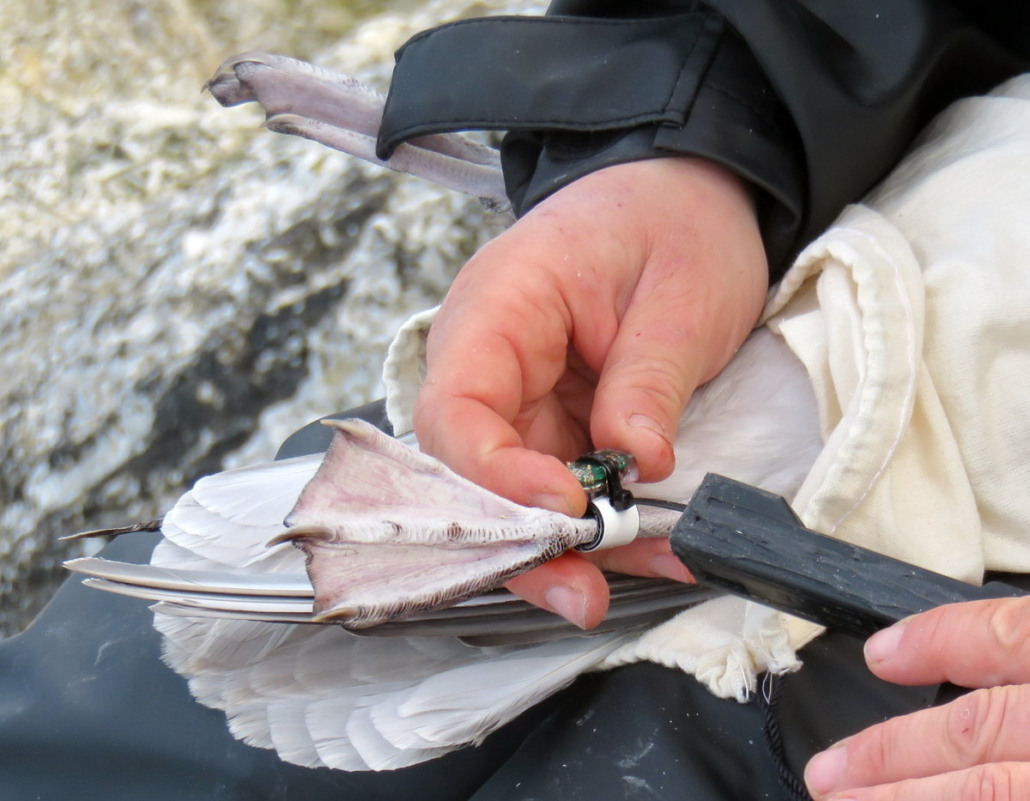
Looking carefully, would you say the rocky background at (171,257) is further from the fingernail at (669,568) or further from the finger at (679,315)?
the fingernail at (669,568)

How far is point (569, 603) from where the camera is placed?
79 centimetres

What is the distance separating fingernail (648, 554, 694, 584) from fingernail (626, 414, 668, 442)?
115 mm

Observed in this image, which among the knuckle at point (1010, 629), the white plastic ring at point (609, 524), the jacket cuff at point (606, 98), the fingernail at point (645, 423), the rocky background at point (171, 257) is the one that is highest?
the jacket cuff at point (606, 98)

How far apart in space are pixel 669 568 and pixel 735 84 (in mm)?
592

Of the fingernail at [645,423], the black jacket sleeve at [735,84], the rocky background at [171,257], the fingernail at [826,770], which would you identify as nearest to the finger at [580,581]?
the fingernail at [645,423]

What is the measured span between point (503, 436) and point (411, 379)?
36 centimetres

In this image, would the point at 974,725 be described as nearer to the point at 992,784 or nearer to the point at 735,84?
the point at 992,784

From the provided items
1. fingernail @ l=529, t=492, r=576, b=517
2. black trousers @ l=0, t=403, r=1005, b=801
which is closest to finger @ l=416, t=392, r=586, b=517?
fingernail @ l=529, t=492, r=576, b=517

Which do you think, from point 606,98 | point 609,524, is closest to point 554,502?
point 609,524

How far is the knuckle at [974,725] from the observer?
560mm

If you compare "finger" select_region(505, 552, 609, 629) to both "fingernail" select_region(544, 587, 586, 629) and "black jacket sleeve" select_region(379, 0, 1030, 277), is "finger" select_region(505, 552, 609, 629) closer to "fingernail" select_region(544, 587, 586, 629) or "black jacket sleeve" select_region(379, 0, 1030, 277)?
"fingernail" select_region(544, 587, 586, 629)

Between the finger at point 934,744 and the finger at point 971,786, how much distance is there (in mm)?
15

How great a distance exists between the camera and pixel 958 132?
3.59ft

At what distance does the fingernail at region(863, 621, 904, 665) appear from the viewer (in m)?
0.61
